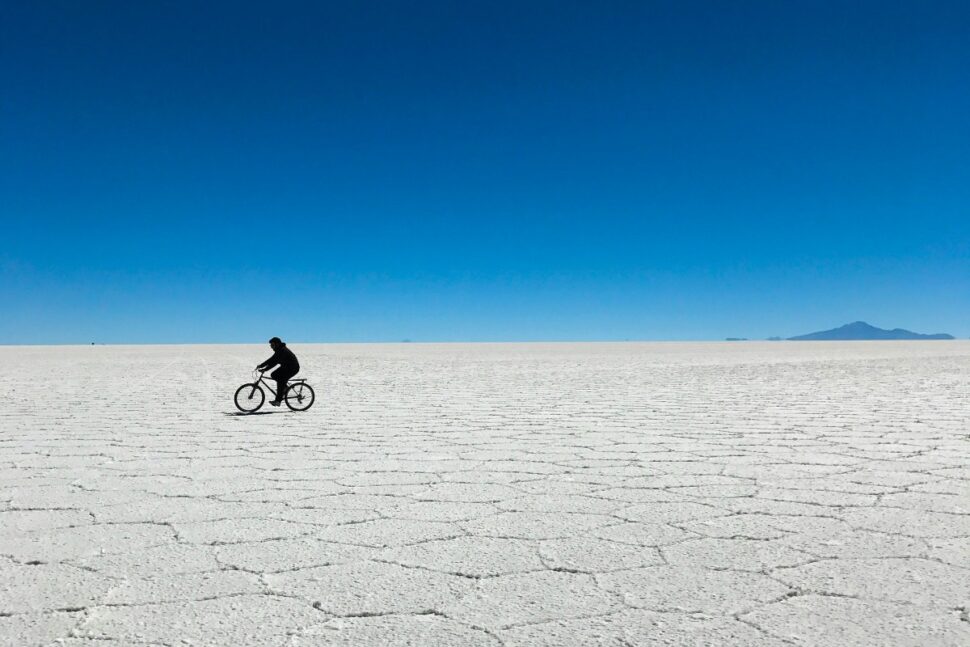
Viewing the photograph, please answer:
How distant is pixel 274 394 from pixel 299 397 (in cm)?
29

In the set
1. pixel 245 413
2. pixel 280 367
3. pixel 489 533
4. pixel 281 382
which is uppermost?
pixel 280 367

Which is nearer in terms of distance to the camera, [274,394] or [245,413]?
[245,413]

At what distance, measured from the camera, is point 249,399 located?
9367mm

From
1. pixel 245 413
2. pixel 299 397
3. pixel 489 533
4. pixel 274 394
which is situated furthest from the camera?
pixel 299 397

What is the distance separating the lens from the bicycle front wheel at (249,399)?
925cm

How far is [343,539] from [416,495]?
96 cm

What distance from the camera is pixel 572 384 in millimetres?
14016

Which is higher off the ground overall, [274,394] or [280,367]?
[280,367]

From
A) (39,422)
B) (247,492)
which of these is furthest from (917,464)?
(39,422)

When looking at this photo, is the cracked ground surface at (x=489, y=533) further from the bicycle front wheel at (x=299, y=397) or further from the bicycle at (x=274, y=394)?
the bicycle front wheel at (x=299, y=397)

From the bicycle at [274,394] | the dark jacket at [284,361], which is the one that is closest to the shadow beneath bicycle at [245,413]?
the bicycle at [274,394]

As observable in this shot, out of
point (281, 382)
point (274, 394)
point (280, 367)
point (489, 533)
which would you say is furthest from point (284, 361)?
point (489, 533)

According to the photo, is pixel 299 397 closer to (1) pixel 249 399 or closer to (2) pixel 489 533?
(1) pixel 249 399

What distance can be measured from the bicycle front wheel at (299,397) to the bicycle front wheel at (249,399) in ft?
1.02
